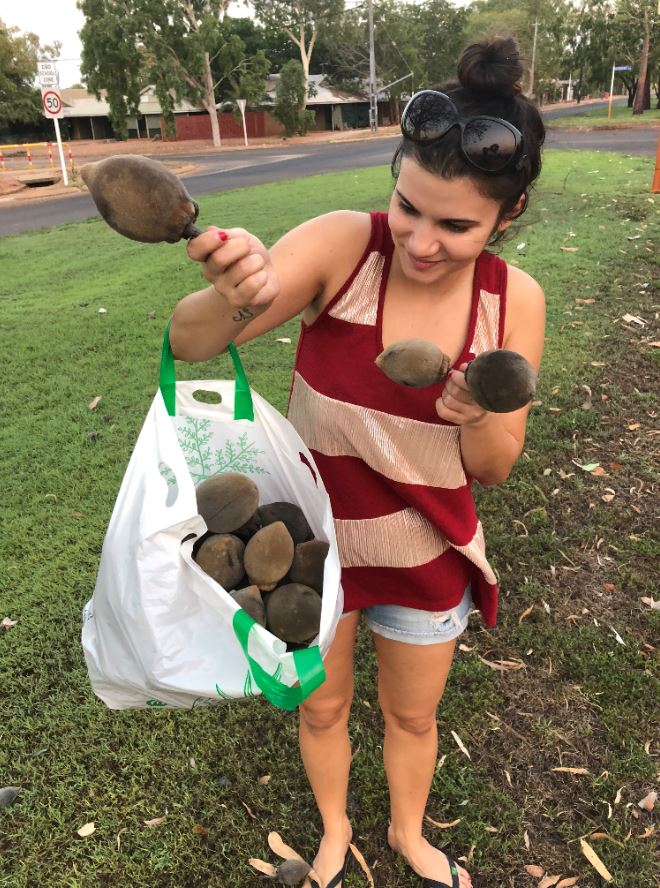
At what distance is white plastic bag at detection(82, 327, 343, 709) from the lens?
4.36 feet

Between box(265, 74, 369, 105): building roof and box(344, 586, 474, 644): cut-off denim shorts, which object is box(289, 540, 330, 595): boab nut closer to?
box(344, 586, 474, 644): cut-off denim shorts

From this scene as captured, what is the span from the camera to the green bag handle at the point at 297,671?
1291mm

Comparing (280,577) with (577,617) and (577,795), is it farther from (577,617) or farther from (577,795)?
(577,617)

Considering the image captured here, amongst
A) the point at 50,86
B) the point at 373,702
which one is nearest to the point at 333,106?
the point at 50,86

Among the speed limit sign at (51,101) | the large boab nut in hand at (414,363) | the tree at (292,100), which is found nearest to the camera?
the large boab nut in hand at (414,363)

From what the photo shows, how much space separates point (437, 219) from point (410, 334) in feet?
0.87

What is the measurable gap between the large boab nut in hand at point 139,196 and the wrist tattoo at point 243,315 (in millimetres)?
213

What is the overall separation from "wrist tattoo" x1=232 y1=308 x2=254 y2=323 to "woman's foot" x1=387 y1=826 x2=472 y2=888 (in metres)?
1.62

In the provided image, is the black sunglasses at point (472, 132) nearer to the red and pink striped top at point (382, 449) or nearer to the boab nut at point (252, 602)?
the red and pink striped top at point (382, 449)

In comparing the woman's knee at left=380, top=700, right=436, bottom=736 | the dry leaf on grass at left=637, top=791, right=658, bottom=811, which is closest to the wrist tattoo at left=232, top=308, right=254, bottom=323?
the woman's knee at left=380, top=700, right=436, bottom=736

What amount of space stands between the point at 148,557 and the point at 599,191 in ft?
40.7

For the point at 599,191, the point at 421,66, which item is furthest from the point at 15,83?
the point at 599,191

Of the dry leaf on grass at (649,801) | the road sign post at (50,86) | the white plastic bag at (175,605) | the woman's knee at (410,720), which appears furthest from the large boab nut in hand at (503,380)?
the road sign post at (50,86)

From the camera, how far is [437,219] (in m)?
1.36
